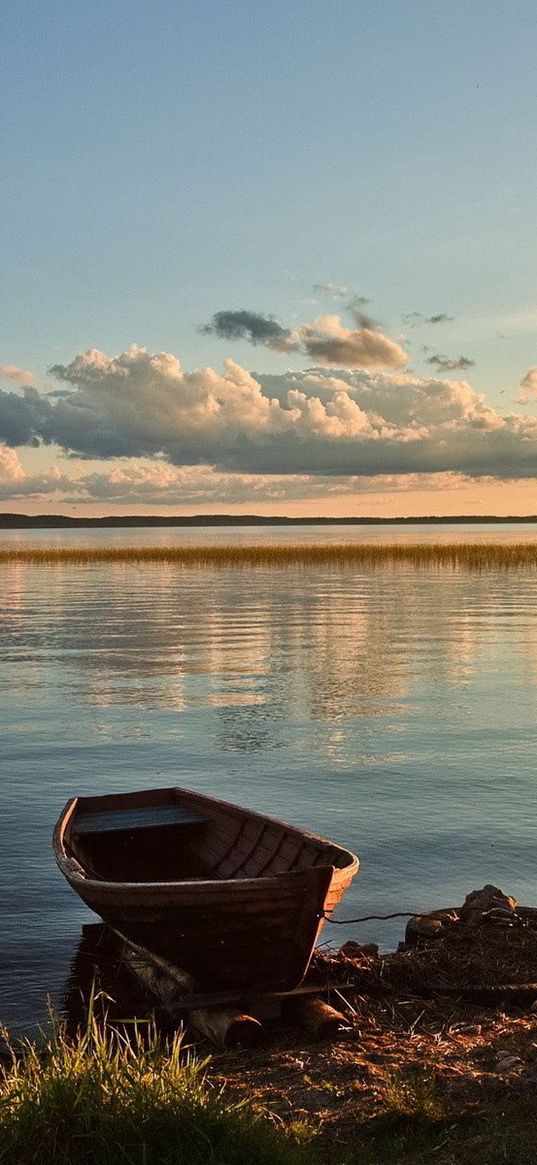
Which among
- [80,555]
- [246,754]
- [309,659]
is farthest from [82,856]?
[80,555]

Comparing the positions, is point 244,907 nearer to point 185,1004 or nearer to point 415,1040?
point 185,1004

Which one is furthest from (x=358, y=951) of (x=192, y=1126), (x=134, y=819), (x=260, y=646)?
(x=260, y=646)

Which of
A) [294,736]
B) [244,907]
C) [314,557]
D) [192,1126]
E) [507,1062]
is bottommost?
[294,736]

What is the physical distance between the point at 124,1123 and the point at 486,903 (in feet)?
20.9

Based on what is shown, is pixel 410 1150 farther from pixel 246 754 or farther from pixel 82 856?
pixel 246 754

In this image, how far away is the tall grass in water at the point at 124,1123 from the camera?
6.75 m

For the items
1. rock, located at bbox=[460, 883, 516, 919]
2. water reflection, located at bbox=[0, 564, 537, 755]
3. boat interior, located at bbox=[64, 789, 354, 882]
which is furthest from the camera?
water reflection, located at bbox=[0, 564, 537, 755]

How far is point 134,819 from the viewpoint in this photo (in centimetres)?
1485

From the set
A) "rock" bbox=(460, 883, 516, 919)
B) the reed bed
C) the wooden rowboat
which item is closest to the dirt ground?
"rock" bbox=(460, 883, 516, 919)

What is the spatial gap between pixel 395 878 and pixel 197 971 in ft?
17.3

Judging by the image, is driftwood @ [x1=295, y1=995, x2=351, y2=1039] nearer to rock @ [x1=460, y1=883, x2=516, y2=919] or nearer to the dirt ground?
the dirt ground

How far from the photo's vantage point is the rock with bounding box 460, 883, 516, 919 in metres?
12.1

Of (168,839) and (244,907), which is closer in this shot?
(244,907)

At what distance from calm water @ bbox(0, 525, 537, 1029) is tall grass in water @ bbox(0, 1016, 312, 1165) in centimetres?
417
